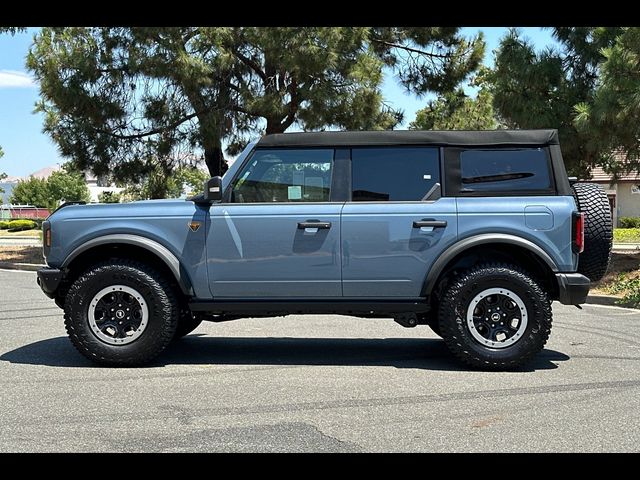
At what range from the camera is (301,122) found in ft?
56.5

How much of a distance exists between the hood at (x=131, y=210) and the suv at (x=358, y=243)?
0.05 feet

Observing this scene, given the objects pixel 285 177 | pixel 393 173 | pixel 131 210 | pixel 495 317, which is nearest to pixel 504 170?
pixel 393 173

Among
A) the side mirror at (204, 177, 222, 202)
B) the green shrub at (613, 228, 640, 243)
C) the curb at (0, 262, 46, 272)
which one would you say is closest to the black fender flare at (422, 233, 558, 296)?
the side mirror at (204, 177, 222, 202)

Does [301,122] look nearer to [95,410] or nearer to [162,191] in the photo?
[162,191]

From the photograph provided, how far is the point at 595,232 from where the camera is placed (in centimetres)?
630

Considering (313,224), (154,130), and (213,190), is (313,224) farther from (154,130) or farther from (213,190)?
(154,130)

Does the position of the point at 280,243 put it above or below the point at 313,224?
below

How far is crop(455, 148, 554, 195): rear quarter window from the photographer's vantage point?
20.6ft

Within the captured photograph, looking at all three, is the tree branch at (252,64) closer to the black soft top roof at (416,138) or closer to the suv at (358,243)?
the black soft top roof at (416,138)

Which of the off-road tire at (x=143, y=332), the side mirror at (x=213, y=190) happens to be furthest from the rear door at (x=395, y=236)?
the off-road tire at (x=143, y=332)

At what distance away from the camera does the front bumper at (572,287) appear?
6.06 meters

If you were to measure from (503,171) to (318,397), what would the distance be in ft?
8.62

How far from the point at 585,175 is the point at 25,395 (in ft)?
43.1
